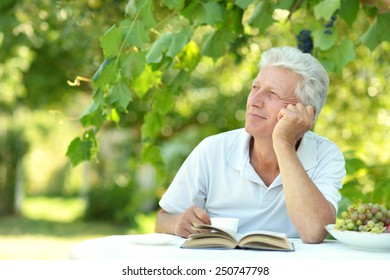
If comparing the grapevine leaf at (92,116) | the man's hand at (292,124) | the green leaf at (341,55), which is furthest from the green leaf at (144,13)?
the green leaf at (341,55)

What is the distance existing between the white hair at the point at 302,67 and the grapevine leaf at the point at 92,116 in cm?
78

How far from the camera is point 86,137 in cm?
366

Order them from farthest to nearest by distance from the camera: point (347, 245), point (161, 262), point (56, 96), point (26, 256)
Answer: point (26, 256), point (56, 96), point (347, 245), point (161, 262)

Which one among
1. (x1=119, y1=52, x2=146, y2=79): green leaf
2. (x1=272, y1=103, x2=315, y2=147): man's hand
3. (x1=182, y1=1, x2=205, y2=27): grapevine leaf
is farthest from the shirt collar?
(x1=182, y1=1, x2=205, y2=27): grapevine leaf

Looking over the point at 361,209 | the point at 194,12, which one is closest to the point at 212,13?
the point at 194,12

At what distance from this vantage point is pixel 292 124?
9.34 feet

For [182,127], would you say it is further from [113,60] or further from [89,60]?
[113,60]

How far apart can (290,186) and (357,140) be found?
608 cm

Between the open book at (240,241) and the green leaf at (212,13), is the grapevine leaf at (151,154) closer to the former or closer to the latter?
the green leaf at (212,13)

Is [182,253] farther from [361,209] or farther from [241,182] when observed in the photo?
[241,182]

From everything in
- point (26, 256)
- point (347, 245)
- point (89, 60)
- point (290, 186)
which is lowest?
point (26, 256)

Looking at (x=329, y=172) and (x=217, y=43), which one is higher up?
(x=217, y=43)

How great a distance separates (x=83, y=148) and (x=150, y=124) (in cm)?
67

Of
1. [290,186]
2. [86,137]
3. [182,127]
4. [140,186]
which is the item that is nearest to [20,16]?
[86,137]
